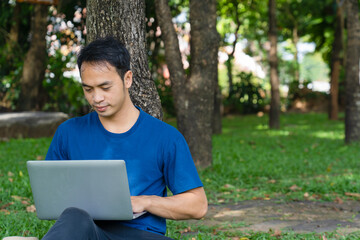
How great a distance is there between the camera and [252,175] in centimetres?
782

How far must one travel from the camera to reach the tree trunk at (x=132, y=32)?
173 inches

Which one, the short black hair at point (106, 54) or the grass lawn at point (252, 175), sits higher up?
the short black hair at point (106, 54)

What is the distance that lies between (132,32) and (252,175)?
157 inches

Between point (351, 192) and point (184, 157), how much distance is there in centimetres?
427

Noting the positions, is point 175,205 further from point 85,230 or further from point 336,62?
point 336,62

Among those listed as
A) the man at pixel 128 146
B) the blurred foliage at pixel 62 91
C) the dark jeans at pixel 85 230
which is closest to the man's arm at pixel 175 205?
the man at pixel 128 146

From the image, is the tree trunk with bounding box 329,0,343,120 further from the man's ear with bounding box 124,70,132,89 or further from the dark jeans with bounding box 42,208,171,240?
the dark jeans with bounding box 42,208,171,240

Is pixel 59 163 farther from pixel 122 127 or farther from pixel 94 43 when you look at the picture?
pixel 94 43

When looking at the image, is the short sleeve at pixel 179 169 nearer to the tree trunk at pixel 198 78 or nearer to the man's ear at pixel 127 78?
the man's ear at pixel 127 78

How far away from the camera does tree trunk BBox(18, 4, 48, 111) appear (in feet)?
45.9

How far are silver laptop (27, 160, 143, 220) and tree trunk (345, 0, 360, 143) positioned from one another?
9.29 meters

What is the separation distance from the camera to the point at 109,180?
8.14ft

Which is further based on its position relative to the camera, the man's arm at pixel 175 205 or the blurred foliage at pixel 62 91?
the blurred foliage at pixel 62 91

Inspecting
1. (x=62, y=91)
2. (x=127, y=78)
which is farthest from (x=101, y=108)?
(x=62, y=91)
